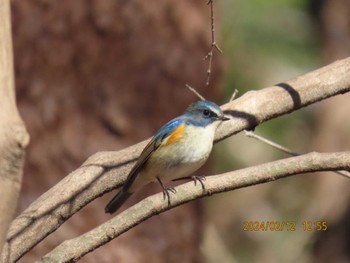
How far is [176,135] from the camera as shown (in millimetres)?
5961

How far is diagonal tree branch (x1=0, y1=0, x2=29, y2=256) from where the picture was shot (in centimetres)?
286

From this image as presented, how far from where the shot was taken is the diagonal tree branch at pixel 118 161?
483 cm

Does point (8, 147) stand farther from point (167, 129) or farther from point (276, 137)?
point (276, 137)

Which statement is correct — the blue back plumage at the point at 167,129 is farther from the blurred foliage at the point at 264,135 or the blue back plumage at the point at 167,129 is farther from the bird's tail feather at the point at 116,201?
the blurred foliage at the point at 264,135

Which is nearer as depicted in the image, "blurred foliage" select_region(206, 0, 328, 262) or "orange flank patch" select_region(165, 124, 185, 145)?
"orange flank patch" select_region(165, 124, 185, 145)

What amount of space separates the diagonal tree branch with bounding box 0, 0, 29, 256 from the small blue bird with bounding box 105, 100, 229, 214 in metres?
2.42

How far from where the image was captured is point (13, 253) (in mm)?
4664

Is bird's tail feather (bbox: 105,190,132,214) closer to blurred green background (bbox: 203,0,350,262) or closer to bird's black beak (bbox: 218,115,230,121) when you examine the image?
bird's black beak (bbox: 218,115,230,121)

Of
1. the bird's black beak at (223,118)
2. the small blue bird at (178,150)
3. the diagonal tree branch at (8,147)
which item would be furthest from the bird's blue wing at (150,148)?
the diagonal tree branch at (8,147)

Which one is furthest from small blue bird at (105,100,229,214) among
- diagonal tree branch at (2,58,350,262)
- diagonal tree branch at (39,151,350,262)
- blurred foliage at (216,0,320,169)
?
blurred foliage at (216,0,320,169)

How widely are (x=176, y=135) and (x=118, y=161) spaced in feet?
2.45

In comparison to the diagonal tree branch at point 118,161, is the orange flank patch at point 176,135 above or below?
above

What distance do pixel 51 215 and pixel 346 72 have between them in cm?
183
